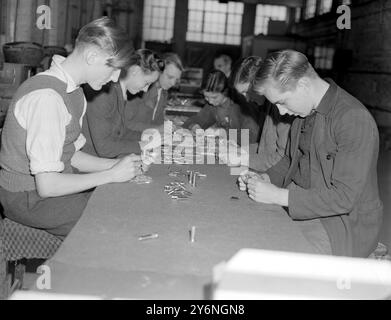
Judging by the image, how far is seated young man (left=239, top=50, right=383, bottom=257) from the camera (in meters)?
2.21

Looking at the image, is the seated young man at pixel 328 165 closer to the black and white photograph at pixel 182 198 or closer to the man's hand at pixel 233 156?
the black and white photograph at pixel 182 198

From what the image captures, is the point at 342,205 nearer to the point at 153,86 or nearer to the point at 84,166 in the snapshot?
the point at 84,166

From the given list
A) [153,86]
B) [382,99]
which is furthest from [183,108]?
[382,99]

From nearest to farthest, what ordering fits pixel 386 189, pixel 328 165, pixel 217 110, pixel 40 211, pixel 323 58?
pixel 40 211 → pixel 328 165 → pixel 217 110 → pixel 386 189 → pixel 323 58

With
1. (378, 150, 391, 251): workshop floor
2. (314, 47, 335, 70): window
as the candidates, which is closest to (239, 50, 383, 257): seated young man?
(378, 150, 391, 251): workshop floor

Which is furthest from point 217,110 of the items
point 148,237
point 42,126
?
point 148,237

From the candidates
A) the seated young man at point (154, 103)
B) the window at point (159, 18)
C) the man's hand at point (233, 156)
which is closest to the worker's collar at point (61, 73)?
the man's hand at point (233, 156)

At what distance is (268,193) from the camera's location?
7.52 feet

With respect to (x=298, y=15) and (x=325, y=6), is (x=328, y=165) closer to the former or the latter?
(x=325, y=6)

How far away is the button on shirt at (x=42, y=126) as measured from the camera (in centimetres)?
204

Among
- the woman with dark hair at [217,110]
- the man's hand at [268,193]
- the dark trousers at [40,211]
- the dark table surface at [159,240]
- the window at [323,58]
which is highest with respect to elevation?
the window at [323,58]

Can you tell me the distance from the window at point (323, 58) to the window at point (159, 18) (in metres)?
7.98

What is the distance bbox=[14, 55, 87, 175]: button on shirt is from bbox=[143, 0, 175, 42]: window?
22813 mm

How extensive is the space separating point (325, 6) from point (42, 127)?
65.1 feet
